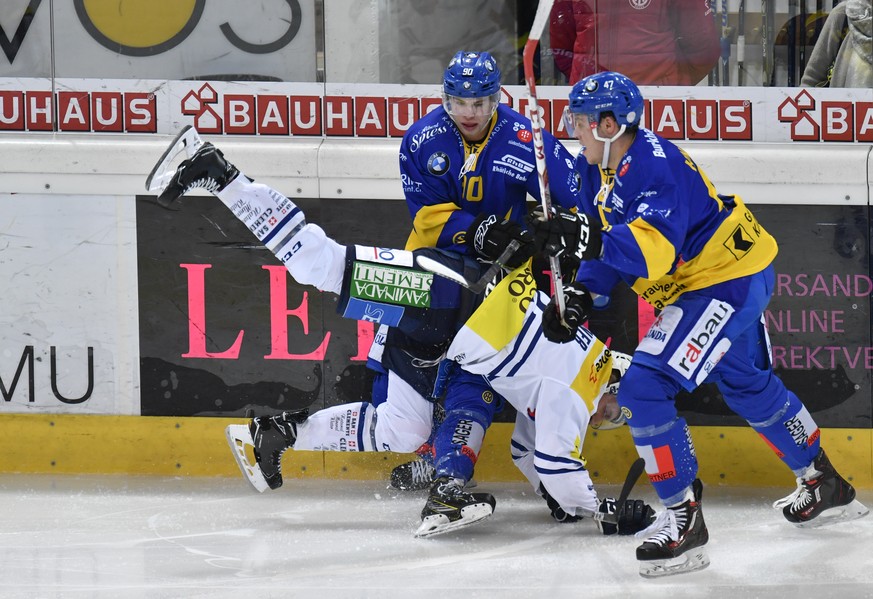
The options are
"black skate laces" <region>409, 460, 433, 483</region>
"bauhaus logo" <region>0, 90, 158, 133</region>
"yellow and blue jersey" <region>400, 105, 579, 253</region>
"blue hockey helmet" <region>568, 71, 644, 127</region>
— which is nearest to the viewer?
"blue hockey helmet" <region>568, 71, 644, 127</region>

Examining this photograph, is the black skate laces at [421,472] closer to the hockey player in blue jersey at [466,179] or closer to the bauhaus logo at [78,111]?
the hockey player in blue jersey at [466,179]

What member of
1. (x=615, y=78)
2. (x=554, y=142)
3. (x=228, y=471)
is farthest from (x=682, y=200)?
(x=228, y=471)

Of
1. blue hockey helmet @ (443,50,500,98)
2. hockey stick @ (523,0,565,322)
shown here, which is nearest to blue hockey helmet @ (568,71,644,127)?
hockey stick @ (523,0,565,322)

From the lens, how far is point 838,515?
360cm

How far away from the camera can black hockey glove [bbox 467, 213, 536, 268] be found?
3.47m

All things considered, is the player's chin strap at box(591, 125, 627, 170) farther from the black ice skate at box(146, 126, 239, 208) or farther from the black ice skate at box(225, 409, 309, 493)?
the black ice skate at box(225, 409, 309, 493)

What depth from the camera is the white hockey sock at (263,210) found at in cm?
347

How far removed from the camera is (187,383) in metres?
4.26

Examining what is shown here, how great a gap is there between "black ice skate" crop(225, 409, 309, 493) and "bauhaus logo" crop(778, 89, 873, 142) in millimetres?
1927

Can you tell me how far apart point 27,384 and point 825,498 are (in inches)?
106

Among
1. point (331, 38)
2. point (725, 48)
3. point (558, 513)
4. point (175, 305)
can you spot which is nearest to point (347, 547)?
point (558, 513)

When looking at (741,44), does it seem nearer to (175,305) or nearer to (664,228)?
(664,228)

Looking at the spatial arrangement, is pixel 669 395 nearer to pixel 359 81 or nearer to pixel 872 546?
pixel 872 546

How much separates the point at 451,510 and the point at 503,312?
594 mm
